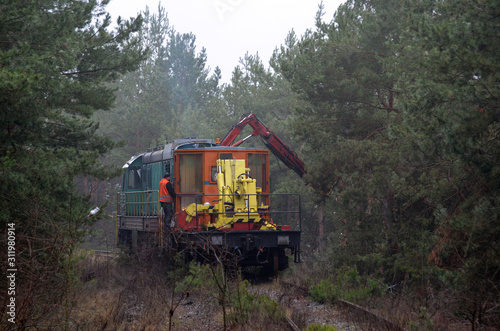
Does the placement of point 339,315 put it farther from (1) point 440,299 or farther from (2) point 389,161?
(2) point 389,161

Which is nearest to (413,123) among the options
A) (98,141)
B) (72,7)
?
(98,141)

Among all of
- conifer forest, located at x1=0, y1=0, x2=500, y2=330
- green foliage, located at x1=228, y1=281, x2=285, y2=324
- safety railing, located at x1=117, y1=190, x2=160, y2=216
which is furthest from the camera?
safety railing, located at x1=117, y1=190, x2=160, y2=216

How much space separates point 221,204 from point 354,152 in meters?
5.38

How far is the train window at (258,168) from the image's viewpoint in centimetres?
1602

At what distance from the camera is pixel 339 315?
10.1 metres

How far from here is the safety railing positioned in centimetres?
1684

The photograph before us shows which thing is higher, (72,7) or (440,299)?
Result: (72,7)

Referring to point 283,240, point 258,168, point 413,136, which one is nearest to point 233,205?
point 283,240

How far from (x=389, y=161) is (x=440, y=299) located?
7.12 meters

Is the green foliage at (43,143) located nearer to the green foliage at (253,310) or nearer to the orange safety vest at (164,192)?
the orange safety vest at (164,192)

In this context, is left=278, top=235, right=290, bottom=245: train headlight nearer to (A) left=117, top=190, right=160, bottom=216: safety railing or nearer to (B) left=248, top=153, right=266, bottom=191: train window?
(B) left=248, top=153, right=266, bottom=191: train window

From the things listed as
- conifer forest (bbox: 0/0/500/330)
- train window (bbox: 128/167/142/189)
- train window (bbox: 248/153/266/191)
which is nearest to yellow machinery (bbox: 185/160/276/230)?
train window (bbox: 248/153/266/191)

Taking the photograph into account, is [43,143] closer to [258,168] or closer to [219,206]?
[219,206]

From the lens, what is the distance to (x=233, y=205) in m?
14.4
